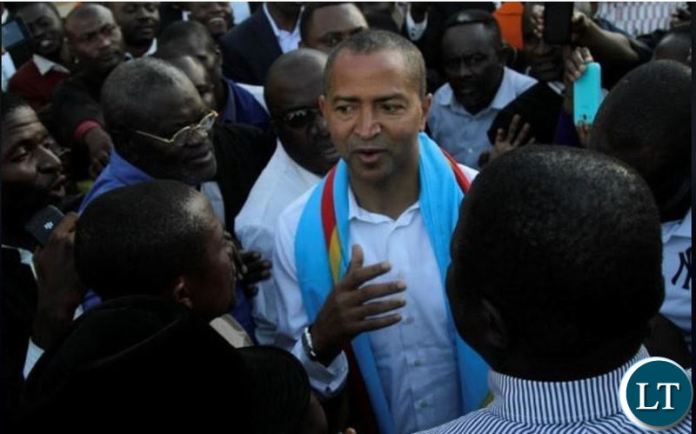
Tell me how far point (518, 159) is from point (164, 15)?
5.64m

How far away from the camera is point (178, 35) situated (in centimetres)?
435

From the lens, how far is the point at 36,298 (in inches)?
88.6

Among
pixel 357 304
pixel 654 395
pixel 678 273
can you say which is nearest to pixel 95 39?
pixel 357 304

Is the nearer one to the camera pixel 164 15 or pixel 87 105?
pixel 87 105

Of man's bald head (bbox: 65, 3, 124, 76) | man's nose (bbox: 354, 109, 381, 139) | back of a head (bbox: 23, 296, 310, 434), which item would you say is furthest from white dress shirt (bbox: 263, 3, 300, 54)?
back of a head (bbox: 23, 296, 310, 434)

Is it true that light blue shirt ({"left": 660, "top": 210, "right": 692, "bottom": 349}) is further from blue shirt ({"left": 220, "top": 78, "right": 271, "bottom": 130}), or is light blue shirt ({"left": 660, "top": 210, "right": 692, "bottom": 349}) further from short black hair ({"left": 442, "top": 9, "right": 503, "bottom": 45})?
short black hair ({"left": 442, "top": 9, "right": 503, "bottom": 45})

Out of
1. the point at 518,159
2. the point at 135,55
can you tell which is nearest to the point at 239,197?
the point at 518,159

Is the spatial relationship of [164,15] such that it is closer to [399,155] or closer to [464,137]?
[464,137]

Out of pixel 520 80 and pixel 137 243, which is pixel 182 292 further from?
pixel 520 80

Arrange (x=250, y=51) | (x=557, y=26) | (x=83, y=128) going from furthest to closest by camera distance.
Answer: (x=250, y=51)
(x=83, y=128)
(x=557, y=26)

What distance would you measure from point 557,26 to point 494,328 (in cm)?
252

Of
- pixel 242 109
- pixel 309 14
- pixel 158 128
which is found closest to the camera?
pixel 158 128

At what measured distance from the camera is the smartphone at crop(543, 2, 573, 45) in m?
3.42

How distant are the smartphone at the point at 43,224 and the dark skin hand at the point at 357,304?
72cm
